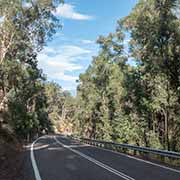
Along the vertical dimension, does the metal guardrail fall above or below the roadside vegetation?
below

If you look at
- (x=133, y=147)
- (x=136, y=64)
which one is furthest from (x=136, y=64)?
(x=133, y=147)

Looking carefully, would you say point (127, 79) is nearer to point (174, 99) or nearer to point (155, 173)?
point (174, 99)

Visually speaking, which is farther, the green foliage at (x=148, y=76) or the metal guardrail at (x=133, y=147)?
the green foliage at (x=148, y=76)

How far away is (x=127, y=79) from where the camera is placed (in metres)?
39.4

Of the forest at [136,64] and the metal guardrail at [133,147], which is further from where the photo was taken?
the forest at [136,64]

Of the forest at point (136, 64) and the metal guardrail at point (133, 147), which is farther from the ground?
the forest at point (136, 64)

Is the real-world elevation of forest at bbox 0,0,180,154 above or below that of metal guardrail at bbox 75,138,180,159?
above

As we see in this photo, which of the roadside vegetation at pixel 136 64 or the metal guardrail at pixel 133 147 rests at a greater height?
the roadside vegetation at pixel 136 64

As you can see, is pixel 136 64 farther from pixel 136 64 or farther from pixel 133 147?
pixel 133 147

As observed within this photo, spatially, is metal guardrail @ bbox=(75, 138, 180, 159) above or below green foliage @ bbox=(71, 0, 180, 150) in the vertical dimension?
below

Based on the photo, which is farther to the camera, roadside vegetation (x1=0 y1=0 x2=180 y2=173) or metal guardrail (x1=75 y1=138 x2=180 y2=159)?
roadside vegetation (x1=0 y1=0 x2=180 y2=173)

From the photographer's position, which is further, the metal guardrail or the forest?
the forest

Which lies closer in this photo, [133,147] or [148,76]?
[133,147]

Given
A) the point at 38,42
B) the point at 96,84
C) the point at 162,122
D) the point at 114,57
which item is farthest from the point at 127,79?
the point at 96,84
